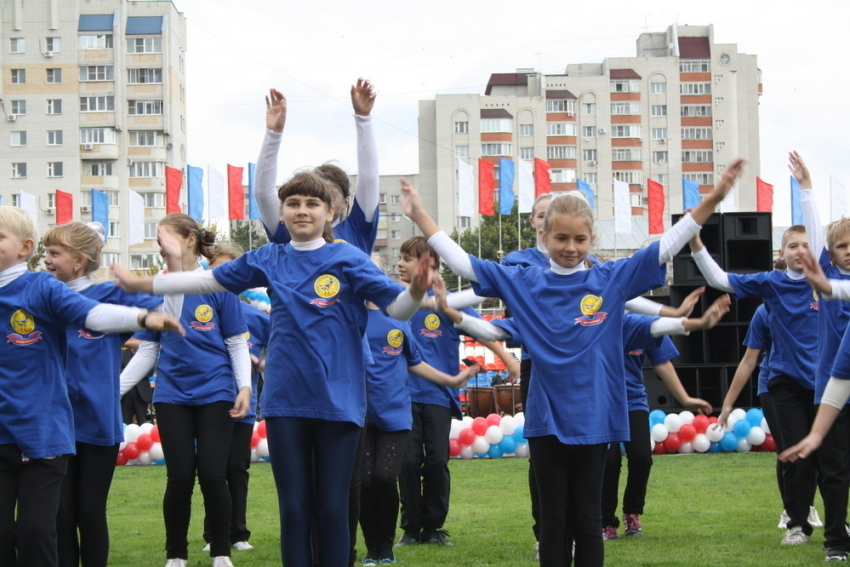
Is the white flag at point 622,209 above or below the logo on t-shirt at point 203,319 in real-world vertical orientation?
above

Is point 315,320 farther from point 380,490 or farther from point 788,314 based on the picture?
point 788,314

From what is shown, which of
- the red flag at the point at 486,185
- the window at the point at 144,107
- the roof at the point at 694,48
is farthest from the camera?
the roof at the point at 694,48

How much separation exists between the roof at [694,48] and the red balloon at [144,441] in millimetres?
91010

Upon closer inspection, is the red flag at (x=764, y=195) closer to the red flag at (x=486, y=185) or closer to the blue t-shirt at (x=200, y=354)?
the red flag at (x=486, y=185)

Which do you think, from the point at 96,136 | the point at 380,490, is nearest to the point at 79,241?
the point at 380,490

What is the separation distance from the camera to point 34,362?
4.80m

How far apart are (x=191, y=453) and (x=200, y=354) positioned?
23.5 inches

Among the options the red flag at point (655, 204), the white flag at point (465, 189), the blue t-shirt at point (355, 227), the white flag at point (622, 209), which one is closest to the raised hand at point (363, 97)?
the blue t-shirt at point (355, 227)

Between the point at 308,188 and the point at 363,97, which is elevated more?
the point at 363,97

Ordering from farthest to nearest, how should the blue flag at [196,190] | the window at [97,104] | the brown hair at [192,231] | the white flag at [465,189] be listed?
the window at [97,104], the white flag at [465,189], the blue flag at [196,190], the brown hair at [192,231]

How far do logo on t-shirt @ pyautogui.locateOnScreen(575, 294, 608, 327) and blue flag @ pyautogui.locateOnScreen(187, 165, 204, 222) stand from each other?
40.3 m

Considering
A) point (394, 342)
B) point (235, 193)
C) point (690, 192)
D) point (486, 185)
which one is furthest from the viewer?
point (690, 192)

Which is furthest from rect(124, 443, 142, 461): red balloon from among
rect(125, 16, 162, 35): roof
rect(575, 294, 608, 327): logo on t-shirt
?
rect(125, 16, 162, 35): roof

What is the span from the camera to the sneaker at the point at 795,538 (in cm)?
745
